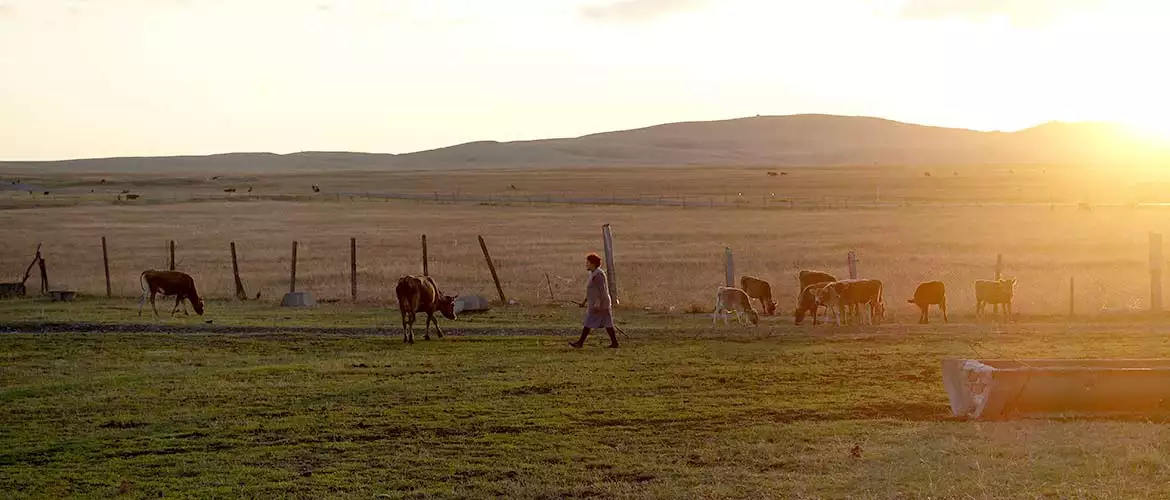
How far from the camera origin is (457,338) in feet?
75.6

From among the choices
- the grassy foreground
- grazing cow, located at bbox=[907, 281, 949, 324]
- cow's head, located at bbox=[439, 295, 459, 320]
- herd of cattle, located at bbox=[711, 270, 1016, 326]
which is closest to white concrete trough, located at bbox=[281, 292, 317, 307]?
cow's head, located at bbox=[439, 295, 459, 320]

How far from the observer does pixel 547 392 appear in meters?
16.2

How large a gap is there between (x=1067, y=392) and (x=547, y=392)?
6.33 metres

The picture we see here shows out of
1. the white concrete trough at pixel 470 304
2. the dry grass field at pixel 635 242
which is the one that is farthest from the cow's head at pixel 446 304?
the dry grass field at pixel 635 242

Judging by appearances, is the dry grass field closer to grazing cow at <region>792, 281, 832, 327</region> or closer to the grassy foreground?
grazing cow at <region>792, 281, 832, 327</region>

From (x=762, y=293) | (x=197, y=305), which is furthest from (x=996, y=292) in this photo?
(x=197, y=305)

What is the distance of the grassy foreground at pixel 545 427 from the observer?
37.1 feet

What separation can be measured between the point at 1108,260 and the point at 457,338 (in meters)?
29.0

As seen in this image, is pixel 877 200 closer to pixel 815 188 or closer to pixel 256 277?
pixel 815 188

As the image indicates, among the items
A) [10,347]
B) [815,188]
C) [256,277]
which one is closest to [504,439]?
[10,347]

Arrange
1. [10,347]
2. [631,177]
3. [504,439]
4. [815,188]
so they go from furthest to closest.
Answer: [631,177] < [815,188] < [10,347] < [504,439]

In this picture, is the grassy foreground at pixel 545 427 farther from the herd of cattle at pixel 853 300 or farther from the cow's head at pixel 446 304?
the herd of cattle at pixel 853 300

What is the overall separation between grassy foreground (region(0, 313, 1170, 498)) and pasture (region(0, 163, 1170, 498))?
5cm

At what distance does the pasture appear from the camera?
37.8 feet
